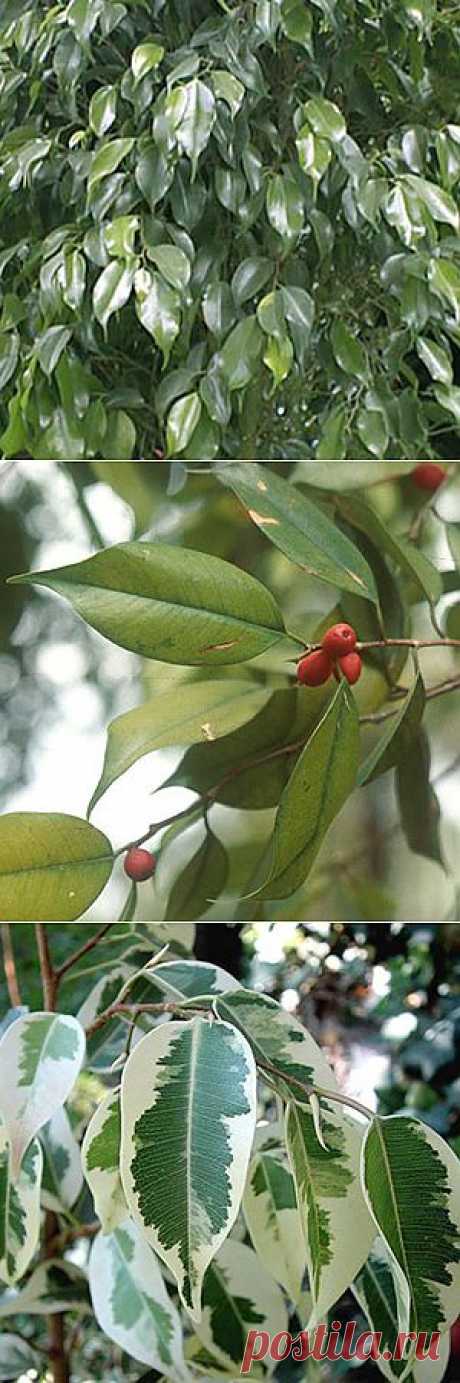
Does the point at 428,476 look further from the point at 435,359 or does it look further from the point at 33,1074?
the point at 435,359

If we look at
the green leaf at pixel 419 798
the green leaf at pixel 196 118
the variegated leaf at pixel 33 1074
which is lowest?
the variegated leaf at pixel 33 1074

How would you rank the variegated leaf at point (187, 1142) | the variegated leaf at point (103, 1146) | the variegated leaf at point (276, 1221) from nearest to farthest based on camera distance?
the variegated leaf at point (187, 1142), the variegated leaf at point (103, 1146), the variegated leaf at point (276, 1221)

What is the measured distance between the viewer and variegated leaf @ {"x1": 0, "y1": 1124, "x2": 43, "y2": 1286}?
2.34 feet

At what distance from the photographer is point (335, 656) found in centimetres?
60

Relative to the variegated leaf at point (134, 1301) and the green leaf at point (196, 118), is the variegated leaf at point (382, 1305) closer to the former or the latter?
the variegated leaf at point (134, 1301)

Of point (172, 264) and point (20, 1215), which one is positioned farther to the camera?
point (172, 264)

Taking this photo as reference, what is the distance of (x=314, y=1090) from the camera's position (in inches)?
25.1

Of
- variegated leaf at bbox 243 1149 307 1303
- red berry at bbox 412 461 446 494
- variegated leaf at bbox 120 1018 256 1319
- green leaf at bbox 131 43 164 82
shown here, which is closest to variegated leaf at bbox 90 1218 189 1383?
variegated leaf at bbox 243 1149 307 1303

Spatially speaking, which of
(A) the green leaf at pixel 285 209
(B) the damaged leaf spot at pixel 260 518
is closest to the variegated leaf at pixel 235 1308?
(B) the damaged leaf spot at pixel 260 518

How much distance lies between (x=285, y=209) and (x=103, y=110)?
0.17 meters

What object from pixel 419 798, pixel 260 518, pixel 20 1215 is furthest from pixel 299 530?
pixel 20 1215

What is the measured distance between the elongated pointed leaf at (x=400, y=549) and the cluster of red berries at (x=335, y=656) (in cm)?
4

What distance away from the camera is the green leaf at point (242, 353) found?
1.11 meters

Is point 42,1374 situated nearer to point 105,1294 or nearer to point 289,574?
point 105,1294
